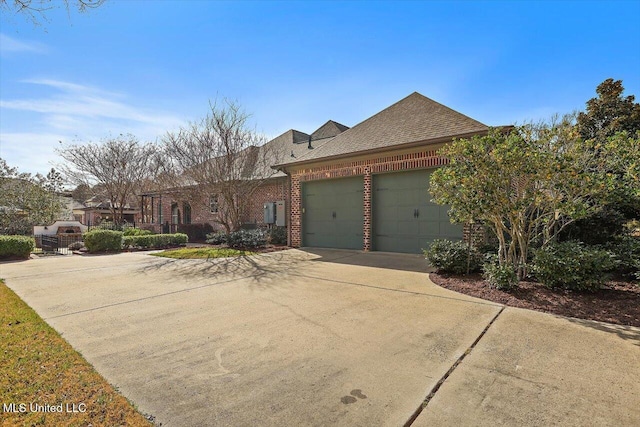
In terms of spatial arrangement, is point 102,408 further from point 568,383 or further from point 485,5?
point 485,5

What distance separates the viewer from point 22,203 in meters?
18.0

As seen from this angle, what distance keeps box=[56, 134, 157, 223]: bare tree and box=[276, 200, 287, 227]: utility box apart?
11332 mm

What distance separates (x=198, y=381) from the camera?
2.51 metres

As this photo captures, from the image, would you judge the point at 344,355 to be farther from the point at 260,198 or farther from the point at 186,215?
the point at 186,215

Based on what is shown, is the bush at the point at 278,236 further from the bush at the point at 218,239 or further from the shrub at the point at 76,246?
the shrub at the point at 76,246

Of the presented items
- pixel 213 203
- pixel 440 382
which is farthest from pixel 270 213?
pixel 440 382

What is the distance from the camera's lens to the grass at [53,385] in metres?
2.02

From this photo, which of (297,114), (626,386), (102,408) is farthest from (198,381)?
(297,114)

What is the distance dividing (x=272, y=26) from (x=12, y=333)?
817 cm

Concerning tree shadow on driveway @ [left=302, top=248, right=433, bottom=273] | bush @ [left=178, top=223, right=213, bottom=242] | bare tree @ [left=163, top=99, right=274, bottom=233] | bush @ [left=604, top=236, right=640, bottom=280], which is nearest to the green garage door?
tree shadow on driveway @ [left=302, top=248, right=433, bottom=273]

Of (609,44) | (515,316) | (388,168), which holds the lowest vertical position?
(515,316)

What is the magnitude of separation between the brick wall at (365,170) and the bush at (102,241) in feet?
23.1

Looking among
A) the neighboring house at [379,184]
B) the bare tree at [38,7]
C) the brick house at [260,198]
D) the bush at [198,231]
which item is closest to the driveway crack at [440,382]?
the bare tree at [38,7]

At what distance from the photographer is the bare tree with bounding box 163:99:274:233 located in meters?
11.3
